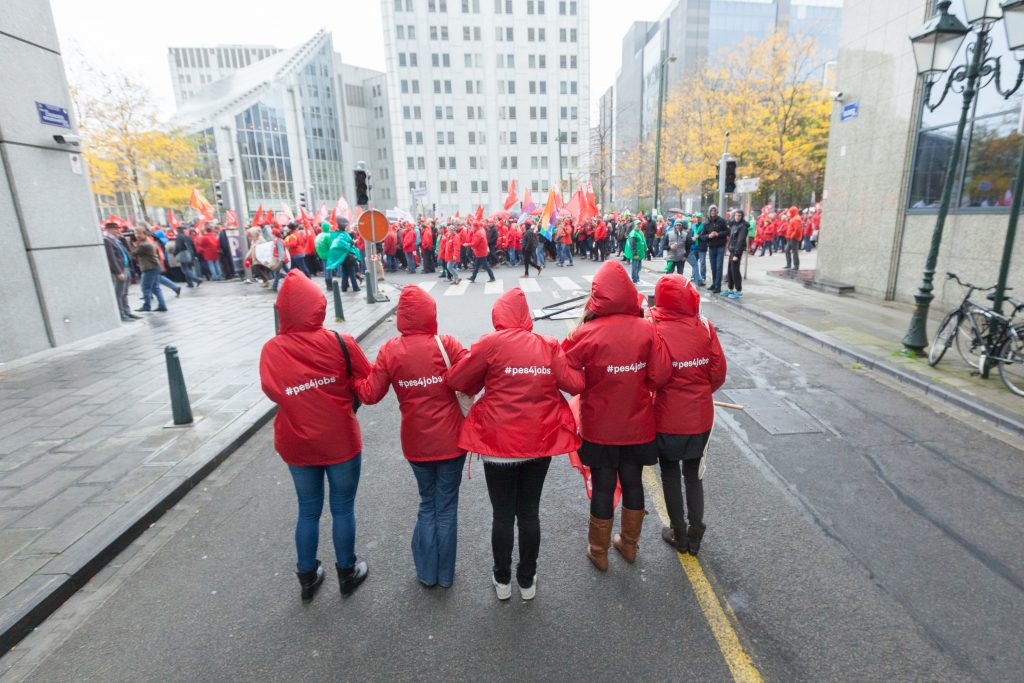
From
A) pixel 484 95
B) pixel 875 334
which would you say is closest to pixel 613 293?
pixel 875 334

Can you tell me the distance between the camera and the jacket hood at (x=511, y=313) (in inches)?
119

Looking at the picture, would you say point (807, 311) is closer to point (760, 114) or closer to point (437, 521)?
point (437, 521)

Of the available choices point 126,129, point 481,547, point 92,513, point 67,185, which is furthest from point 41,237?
point 126,129

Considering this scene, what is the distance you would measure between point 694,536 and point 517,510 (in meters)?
1.31

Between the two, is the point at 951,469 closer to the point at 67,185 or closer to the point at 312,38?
the point at 67,185

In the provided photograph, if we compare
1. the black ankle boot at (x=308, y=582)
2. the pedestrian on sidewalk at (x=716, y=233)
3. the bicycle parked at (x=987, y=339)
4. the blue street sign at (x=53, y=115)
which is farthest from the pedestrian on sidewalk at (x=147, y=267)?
the bicycle parked at (x=987, y=339)

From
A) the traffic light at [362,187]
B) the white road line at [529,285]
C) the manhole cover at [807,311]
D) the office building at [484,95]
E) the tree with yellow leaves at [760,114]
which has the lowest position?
the white road line at [529,285]

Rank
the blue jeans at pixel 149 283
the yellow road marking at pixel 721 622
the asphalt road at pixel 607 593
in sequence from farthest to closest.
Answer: the blue jeans at pixel 149 283
the asphalt road at pixel 607 593
the yellow road marking at pixel 721 622

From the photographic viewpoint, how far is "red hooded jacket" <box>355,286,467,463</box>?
3080 millimetres

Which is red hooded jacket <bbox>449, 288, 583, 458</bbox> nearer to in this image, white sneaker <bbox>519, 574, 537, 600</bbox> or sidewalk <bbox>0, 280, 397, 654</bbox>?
white sneaker <bbox>519, 574, 537, 600</bbox>

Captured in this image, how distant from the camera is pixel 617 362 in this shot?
3207mm

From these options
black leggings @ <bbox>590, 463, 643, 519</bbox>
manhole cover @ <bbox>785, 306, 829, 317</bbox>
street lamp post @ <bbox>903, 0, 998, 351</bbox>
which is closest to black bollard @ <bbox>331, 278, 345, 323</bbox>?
black leggings @ <bbox>590, 463, 643, 519</bbox>

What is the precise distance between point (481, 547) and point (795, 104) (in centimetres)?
2986

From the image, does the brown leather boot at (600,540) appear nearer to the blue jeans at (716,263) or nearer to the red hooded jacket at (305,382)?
the red hooded jacket at (305,382)
